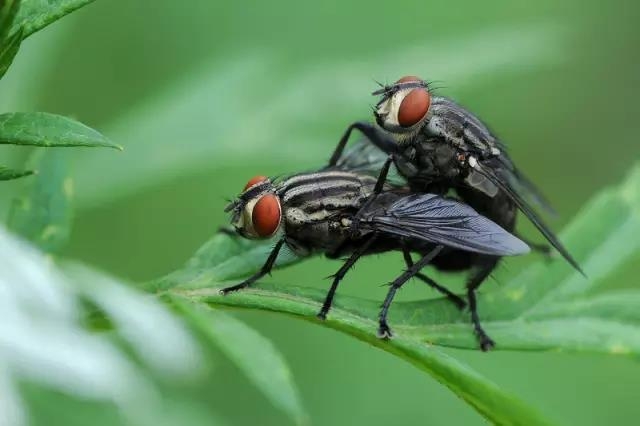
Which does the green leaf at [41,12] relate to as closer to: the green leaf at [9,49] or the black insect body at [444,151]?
the green leaf at [9,49]

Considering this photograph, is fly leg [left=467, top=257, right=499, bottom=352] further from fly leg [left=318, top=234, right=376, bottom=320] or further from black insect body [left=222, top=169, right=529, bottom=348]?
fly leg [left=318, top=234, right=376, bottom=320]

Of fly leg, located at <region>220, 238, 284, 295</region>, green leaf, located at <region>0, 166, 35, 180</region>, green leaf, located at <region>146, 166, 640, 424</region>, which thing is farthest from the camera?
fly leg, located at <region>220, 238, 284, 295</region>

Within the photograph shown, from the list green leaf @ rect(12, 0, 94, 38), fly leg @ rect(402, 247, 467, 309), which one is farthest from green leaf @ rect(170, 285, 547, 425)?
green leaf @ rect(12, 0, 94, 38)

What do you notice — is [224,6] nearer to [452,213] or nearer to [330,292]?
[452,213]

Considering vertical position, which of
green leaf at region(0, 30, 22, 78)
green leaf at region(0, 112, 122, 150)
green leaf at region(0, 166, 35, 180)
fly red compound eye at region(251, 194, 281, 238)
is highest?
green leaf at region(0, 30, 22, 78)

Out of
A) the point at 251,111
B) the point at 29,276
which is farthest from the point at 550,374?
the point at 29,276

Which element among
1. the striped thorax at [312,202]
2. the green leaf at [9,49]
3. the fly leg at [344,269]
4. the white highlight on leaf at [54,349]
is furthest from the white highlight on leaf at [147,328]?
the striped thorax at [312,202]
